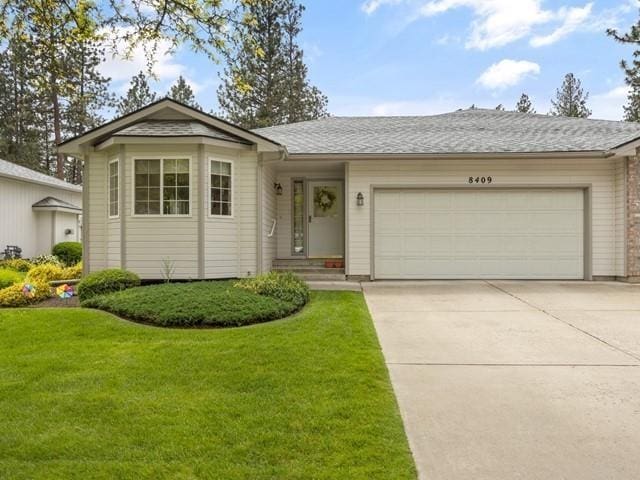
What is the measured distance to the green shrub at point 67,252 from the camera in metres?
16.7

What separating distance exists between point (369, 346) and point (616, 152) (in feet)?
26.4

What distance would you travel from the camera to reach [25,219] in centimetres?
1689

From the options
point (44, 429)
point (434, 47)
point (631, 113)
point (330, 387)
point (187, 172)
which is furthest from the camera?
point (631, 113)

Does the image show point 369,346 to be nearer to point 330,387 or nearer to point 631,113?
point 330,387

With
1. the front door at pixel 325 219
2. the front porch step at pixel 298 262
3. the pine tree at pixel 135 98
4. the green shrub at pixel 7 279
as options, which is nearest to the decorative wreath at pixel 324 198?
the front door at pixel 325 219

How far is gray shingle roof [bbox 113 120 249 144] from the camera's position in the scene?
9.30 m

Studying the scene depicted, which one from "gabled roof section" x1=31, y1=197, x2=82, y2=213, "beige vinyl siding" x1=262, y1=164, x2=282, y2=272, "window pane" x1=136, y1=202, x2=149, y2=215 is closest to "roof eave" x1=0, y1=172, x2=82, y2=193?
"gabled roof section" x1=31, y1=197, x2=82, y2=213

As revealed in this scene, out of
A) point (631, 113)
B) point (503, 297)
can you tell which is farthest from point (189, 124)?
point (631, 113)

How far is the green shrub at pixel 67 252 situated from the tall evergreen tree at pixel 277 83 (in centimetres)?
1157

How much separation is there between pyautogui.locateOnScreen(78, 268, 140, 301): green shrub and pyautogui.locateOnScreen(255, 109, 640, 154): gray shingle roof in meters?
4.35

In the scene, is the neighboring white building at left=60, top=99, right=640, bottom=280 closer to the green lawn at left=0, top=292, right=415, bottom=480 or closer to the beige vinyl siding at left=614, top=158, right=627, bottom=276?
the beige vinyl siding at left=614, top=158, right=627, bottom=276

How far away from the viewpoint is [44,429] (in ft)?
10.5

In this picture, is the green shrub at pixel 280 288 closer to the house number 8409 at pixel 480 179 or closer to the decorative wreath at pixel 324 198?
A: the decorative wreath at pixel 324 198

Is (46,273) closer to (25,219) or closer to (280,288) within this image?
(280,288)
